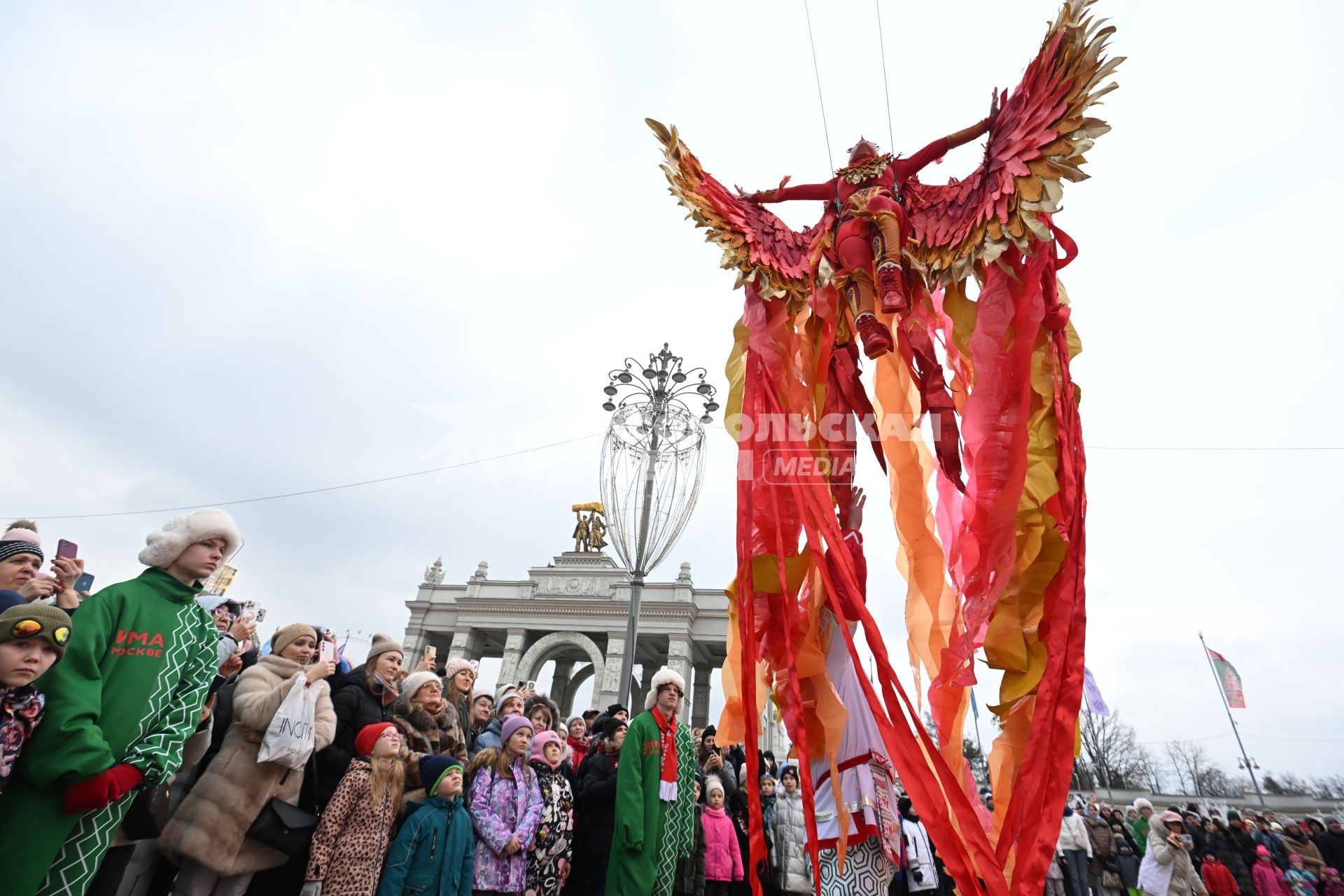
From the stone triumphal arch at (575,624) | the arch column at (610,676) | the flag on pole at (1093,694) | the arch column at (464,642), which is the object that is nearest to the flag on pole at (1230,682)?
the stone triumphal arch at (575,624)

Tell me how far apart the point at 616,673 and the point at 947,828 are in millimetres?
22876

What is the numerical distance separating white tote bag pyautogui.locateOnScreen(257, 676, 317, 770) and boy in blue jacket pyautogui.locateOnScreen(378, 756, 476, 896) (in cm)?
69

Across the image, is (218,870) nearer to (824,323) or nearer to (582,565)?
(824,323)

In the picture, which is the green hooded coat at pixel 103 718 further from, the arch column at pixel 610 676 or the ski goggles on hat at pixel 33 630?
the arch column at pixel 610 676

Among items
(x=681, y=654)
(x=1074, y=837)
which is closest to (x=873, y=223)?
(x=1074, y=837)

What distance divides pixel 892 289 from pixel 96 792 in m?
3.72

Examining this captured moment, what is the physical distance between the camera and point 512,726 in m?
3.95

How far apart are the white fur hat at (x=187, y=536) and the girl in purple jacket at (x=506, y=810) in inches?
79.9

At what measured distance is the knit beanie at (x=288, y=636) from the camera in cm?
346

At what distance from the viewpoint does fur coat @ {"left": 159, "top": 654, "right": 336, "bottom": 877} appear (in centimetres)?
270

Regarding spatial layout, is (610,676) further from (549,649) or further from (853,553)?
(853,553)

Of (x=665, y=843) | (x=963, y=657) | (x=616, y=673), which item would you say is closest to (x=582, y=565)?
(x=616, y=673)

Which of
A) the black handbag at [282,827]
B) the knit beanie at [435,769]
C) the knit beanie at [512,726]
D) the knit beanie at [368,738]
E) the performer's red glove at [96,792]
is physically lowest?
the black handbag at [282,827]

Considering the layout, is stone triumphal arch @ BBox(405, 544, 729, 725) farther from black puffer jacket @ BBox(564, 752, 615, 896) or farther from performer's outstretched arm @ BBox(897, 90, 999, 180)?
performer's outstretched arm @ BBox(897, 90, 999, 180)
